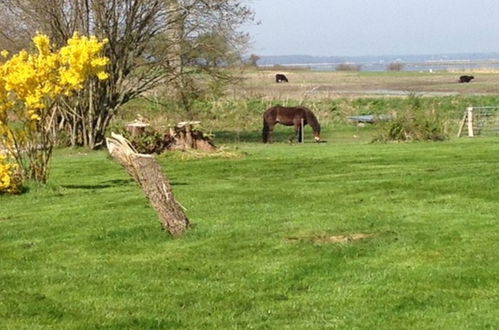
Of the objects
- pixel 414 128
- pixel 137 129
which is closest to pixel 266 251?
pixel 137 129

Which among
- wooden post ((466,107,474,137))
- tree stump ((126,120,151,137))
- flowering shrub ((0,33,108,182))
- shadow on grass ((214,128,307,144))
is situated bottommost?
shadow on grass ((214,128,307,144))

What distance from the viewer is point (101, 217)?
597 inches

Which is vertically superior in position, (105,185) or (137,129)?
(137,129)

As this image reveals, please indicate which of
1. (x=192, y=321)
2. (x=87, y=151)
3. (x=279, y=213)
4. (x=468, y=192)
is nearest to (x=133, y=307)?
(x=192, y=321)

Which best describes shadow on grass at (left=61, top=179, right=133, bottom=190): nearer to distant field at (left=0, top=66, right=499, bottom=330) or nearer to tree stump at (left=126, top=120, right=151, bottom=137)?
distant field at (left=0, top=66, right=499, bottom=330)

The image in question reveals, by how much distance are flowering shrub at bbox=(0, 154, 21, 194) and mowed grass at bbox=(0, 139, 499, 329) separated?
36 centimetres

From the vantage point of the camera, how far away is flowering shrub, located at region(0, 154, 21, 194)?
18594 mm

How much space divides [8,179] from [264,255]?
8.77 metres

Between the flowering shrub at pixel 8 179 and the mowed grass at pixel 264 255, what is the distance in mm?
362

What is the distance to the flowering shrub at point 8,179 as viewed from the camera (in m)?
18.6

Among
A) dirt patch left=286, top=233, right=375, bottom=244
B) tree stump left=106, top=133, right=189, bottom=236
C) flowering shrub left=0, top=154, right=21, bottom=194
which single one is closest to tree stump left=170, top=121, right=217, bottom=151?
flowering shrub left=0, top=154, right=21, bottom=194

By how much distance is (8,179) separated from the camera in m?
18.6

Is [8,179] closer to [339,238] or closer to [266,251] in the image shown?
Answer: [266,251]

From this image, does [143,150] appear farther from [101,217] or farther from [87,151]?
[101,217]
